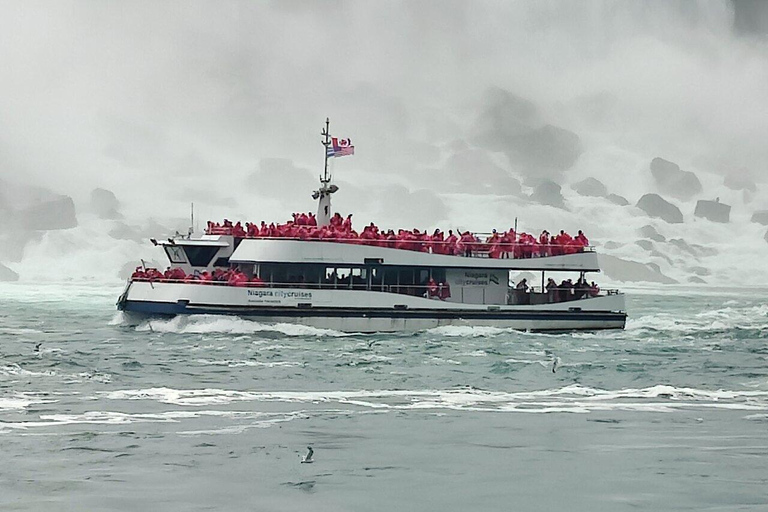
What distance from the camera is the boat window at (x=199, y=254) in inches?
1513

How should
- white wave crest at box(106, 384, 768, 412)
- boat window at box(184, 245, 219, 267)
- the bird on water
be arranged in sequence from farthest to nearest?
boat window at box(184, 245, 219, 267)
white wave crest at box(106, 384, 768, 412)
the bird on water

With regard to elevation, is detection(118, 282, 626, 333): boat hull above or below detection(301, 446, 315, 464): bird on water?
above

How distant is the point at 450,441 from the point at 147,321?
22463 mm

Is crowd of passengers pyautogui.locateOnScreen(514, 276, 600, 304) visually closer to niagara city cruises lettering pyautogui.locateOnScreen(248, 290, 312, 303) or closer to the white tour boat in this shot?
the white tour boat

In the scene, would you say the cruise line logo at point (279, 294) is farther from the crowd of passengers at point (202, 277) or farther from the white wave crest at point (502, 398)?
the white wave crest at point (502, 398)

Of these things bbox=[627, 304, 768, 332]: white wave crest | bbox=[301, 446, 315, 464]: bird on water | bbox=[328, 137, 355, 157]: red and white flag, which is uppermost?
bbox=[328, 137, 355, 157]: red and white flag

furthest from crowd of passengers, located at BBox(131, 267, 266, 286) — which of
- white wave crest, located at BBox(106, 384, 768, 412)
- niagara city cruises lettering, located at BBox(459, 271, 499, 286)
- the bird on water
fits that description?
the bird on water

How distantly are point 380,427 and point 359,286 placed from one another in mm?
20298

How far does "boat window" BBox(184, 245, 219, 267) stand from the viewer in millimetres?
38438

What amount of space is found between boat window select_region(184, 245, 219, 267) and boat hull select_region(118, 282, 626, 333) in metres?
2.78

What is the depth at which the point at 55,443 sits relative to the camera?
1498 centimetres

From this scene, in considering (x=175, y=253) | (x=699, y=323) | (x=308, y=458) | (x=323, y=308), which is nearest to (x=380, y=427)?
(x=308, y=458)

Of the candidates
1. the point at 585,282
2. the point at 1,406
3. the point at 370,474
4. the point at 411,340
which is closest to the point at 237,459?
the point at 370,474

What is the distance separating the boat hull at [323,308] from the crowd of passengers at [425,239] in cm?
192
